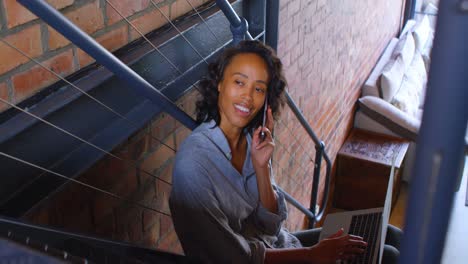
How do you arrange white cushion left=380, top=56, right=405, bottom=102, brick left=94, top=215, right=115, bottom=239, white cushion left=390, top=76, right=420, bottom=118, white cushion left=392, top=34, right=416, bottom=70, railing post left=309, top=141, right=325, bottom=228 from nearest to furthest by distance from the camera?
brick left=94, top=215, right=115, bottom=239 < railing post left=309, top=141, right=325, bottom=228 < white cushion left=380, top=56, right=405, bottom=102 < white cushion left=390, top=76, right=420, bottom=118 < white cushion left=392, top=34, right=416, bottom=70

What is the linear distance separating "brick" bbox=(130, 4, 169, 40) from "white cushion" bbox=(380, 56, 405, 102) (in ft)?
11.1

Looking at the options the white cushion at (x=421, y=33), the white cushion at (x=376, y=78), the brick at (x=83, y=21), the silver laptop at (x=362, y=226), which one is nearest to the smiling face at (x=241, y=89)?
the brick at (x=83, y=21)

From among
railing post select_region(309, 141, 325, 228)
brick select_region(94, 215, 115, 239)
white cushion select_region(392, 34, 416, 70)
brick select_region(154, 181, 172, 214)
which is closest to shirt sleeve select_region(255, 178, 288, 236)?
brick select_region(154, 181, 172, 214)

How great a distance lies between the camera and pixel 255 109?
1.72 meters

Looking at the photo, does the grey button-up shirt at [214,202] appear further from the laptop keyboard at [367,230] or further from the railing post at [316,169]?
the railing post at [316,169]

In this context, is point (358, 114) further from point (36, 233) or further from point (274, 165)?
point (36, 233)

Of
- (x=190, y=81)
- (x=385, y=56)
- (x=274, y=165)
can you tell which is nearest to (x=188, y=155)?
(x=190, y=81)

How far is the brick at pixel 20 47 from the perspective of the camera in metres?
1.21

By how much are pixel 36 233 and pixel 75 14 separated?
836 millimetres

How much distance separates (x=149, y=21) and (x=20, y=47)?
557 mm

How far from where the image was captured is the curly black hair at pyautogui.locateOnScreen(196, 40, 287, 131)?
1.71 m

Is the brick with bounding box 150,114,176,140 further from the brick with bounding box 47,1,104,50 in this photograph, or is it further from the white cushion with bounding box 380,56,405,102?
the white cushion with bounding box 380,56,405,102

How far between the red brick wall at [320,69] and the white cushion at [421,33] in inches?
46.8

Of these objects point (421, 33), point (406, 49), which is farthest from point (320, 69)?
point (421, 33)
